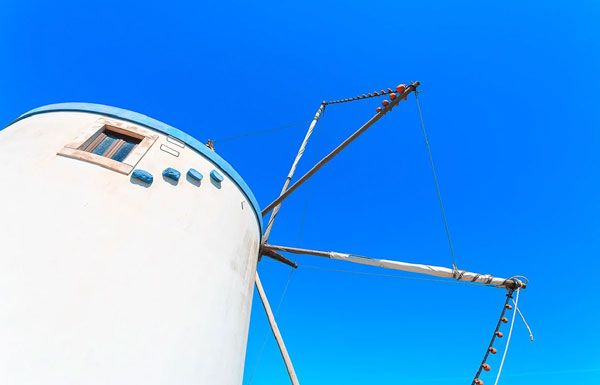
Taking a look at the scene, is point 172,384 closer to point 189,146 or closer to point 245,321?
point 245,321

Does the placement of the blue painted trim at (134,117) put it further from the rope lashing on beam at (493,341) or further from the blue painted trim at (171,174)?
the rope lashing on beam at (493,341)

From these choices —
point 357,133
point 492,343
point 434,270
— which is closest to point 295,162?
point 357,133

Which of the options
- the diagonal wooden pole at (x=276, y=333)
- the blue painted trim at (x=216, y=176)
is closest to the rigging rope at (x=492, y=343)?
the diagonal wooden pole at (x=276, y=333)

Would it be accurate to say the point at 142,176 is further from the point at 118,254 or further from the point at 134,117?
the point at 134,117

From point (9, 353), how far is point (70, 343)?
49 cm

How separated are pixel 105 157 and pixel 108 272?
1911mm

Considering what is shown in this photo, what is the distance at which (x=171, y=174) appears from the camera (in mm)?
5375

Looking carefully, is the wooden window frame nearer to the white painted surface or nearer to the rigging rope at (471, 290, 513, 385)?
the white painted surface

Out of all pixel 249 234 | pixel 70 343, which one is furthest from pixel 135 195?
pixel 249 234

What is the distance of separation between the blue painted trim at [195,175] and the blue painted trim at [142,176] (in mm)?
705

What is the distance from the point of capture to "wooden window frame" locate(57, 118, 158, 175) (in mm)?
5018

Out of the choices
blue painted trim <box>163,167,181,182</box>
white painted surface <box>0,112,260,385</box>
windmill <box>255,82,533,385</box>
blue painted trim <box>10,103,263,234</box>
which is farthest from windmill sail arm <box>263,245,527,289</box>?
blue painted trim <box>163,167,181,182</box>

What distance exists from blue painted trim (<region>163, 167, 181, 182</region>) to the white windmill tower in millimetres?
17

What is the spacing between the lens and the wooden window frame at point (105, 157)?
16.5ft
